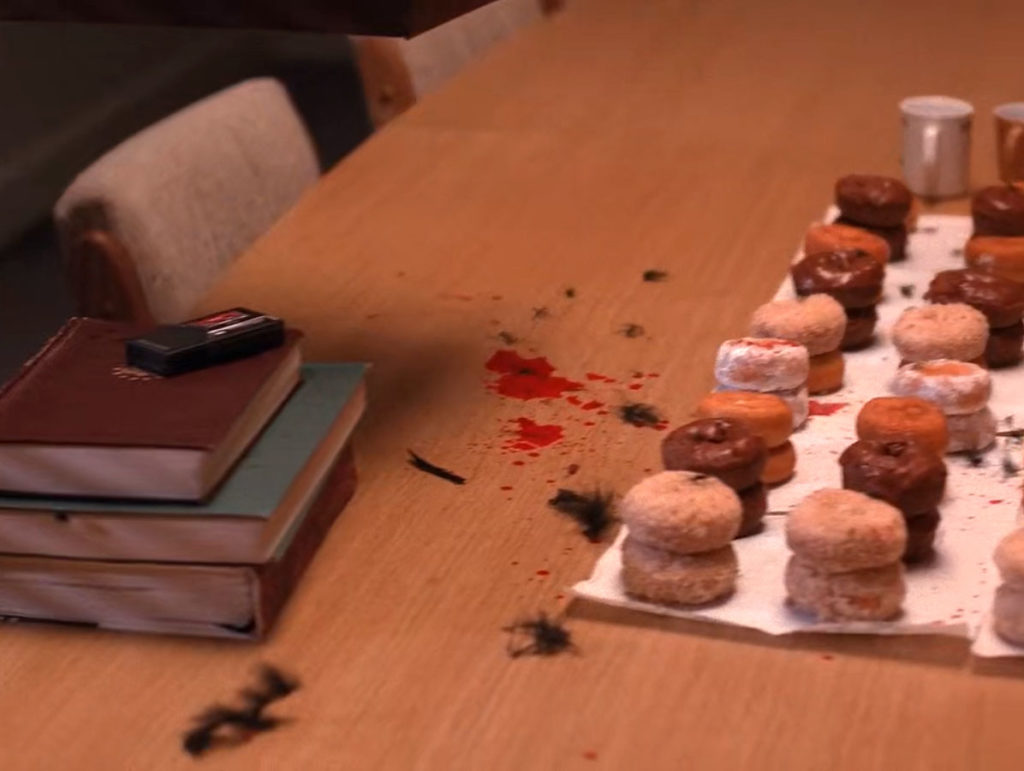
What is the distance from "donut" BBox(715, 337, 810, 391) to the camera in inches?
44.5

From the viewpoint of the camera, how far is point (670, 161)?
1.80 m

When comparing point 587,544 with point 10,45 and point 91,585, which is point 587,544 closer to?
point 91,585

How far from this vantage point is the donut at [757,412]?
42.1 inches

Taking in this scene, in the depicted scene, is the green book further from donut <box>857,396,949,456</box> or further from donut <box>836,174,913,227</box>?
donut <box>836,174,913,227</box>

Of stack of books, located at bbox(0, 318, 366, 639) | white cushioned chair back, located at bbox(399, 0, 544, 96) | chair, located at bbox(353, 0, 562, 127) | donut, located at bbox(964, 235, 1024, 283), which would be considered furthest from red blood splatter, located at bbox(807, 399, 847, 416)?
white cushioned chair back, located at bbox(399, 0, 544, 96)

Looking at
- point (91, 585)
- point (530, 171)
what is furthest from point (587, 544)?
point (530, 171)

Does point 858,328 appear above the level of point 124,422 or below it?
below

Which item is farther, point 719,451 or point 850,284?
point 850,284

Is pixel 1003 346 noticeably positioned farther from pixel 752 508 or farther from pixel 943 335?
pixel 752 508

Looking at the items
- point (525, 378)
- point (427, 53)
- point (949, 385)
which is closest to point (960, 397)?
point (949, 385)

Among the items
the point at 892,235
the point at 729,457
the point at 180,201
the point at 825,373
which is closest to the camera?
the point at 729,457

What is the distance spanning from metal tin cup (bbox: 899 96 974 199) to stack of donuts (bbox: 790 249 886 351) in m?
0.39

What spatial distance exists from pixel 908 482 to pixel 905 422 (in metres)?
0.10

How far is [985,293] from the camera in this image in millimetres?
1265
